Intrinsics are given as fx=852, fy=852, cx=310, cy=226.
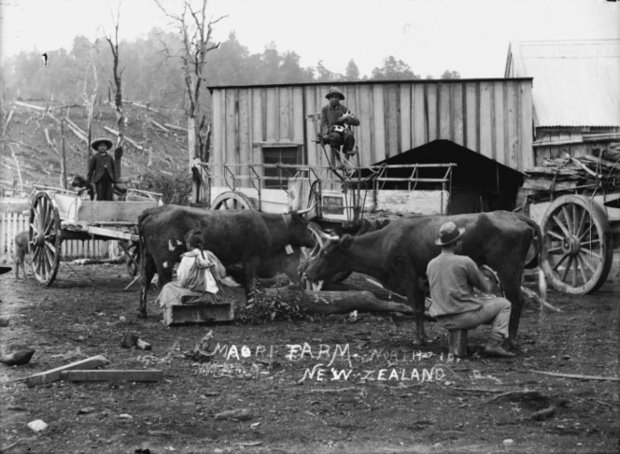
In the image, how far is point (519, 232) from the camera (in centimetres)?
1056

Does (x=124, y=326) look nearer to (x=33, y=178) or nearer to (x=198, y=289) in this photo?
(x=198, y=289)

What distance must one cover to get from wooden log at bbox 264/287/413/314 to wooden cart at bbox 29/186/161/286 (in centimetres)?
474

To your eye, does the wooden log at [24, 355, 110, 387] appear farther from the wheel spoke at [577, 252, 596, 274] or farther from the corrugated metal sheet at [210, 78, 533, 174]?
the corrugated metal sheet at [210, 78, 533, 174]

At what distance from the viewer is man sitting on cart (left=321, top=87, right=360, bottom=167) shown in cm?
1528

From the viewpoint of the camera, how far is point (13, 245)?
23000 millimetres

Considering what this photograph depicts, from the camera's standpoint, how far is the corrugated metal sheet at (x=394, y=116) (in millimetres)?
20734

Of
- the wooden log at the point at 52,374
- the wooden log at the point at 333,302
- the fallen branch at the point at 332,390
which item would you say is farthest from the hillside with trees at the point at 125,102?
the fallen branch at the point at 332,390

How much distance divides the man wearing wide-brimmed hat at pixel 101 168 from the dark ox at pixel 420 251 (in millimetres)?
6976

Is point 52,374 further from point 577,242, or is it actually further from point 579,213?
point 579,213

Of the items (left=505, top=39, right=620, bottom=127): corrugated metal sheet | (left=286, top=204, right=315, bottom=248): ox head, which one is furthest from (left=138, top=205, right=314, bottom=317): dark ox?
(left=505, top=39, right=620, bottom=127): corrugated metal sheet

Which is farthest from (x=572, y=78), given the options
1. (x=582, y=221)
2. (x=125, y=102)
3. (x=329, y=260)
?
(x=125, y=102)

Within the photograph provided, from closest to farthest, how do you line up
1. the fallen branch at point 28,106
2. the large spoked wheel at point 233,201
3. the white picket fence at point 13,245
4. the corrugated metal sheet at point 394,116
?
the large spoked wheel at point 233,201 → the corrugated metal sheet at point 394,116 → the white picket fence at point 13,245 → the fallen branch at point 28,106

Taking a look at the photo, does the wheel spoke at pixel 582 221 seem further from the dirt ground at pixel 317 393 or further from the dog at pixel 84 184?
the dog at pixel 84 184

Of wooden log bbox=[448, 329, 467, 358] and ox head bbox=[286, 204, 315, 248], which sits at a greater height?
ox head bbox=[286, 204, 315, 248]
